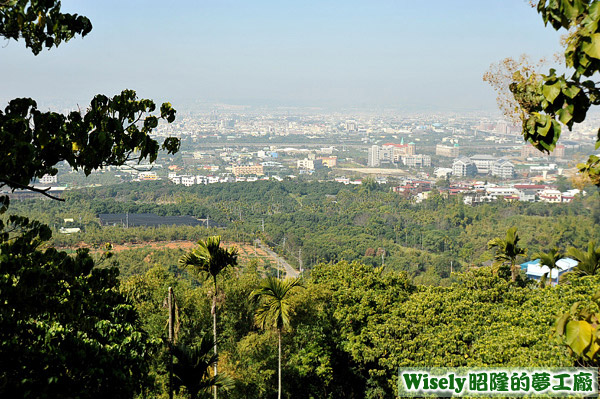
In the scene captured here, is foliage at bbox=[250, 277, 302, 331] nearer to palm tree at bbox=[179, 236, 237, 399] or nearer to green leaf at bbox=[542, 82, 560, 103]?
palm tree at bbox=[179, 236, 237, 399]

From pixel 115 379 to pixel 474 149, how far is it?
362ft

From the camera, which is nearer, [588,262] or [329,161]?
[588,262]

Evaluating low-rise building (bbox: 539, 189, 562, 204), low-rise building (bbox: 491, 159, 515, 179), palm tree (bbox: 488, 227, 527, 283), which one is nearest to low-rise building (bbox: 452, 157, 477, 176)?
low-rise building (bbox: 491, 159, 515, 179)

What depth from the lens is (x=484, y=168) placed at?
271ft

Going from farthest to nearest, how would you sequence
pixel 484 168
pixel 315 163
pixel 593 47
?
pixel 315 163
pixel 484 168
pixel 593 47

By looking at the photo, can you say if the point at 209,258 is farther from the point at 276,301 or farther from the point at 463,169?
the point at 463,169

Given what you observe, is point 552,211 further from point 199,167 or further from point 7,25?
point 199,167

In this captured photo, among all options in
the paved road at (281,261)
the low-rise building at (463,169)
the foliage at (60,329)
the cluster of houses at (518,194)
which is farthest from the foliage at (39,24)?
the low-rise building at (463,169)

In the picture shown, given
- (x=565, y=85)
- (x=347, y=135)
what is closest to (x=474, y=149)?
(x=347, y=135)

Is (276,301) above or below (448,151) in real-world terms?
above

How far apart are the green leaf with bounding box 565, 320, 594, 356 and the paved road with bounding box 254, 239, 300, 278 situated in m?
26.5

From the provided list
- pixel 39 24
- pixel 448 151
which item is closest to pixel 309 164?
pixel 448 151

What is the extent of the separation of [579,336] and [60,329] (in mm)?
3657

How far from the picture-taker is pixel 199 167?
87188 mm
